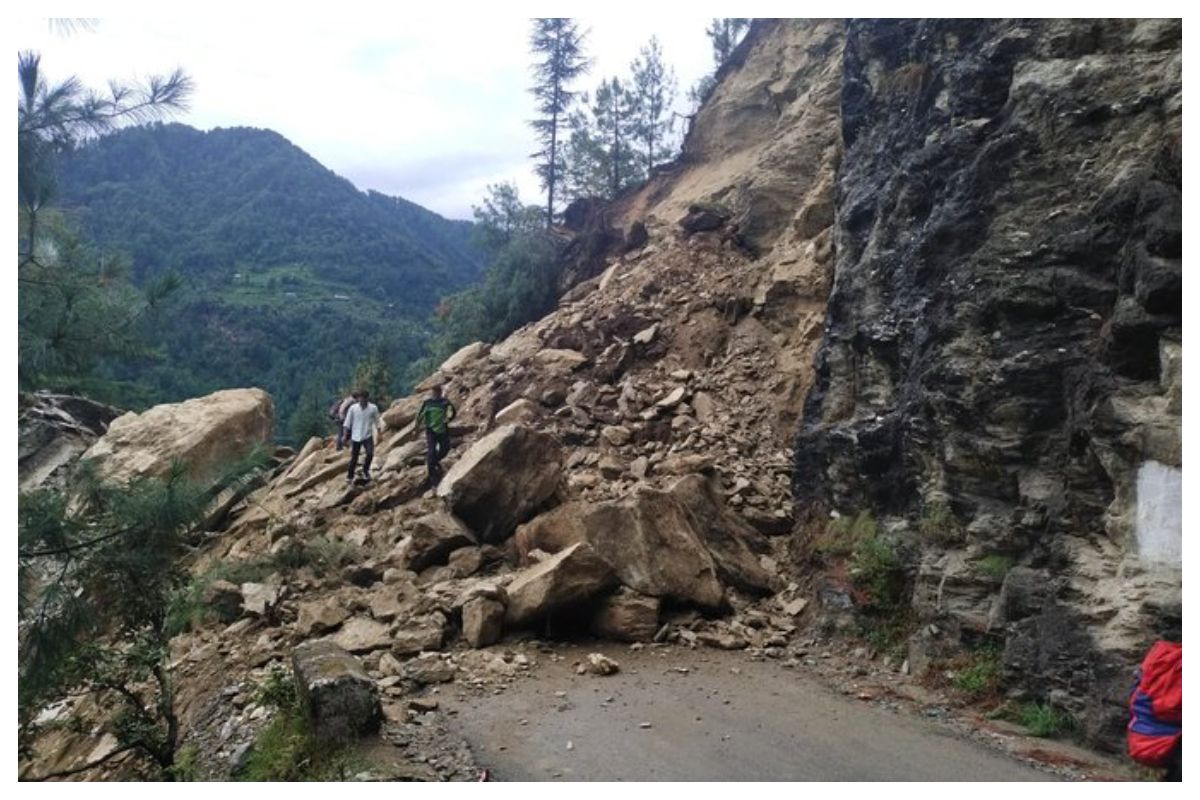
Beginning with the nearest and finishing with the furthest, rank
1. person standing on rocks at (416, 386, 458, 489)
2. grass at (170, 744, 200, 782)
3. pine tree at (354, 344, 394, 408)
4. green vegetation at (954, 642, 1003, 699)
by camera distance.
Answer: grass at (170, 744, 200, 782) → green vegetation at (954, 642, 1003, 699) → person standing on rocks at (416, 386, 458, 489) → pine tree at (354, 344, 394, 408)

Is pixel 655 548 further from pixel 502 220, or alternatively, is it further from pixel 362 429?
pixel 502 220

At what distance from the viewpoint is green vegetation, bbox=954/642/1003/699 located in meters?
7.74

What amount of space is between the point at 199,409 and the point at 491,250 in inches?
532

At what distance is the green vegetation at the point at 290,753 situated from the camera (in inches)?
247

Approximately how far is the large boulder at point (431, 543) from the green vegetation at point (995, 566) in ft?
20.9

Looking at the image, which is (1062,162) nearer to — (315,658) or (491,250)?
(315,658)

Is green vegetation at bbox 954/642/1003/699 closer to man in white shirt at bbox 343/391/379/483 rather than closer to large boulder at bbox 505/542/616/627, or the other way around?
large boulder at bbox 505/542/616/627

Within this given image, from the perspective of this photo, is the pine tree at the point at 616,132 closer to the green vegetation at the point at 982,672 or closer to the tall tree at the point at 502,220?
the tall tree at the point at 502,220

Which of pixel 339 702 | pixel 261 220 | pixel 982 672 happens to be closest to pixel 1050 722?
pixel 982 672

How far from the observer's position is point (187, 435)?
17.4 metres

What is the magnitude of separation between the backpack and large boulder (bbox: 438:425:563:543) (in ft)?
25.3

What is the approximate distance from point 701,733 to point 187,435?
14.4m

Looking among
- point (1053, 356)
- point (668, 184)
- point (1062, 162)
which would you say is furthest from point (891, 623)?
point (668, 184)

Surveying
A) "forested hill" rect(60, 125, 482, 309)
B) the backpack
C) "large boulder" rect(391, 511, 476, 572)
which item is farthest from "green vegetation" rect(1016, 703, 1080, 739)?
"forested hill" rect(60, 125, 482, 309)
